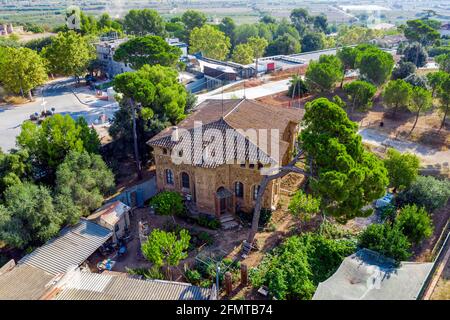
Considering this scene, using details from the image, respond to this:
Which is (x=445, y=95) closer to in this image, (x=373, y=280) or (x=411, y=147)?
(x=411, y=147)

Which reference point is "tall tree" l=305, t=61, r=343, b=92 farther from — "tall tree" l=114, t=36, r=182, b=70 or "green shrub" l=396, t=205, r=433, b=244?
"green shrub" l=396, t=205, r=433, b=244

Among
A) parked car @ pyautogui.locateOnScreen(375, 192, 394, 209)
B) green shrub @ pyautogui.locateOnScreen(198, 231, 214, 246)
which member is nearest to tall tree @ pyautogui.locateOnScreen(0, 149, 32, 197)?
green shrub @ pyautogui.locateOnScreen(198, 231, 214, 246)

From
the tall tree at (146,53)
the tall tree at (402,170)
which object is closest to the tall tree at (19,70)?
the tall tree at (146,53)

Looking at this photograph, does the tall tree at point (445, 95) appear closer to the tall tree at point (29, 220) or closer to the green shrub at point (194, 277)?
the green shrub at point (194, 277)

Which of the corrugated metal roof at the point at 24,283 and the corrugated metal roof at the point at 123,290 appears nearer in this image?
the corrugated metal roof at the point at 123,290

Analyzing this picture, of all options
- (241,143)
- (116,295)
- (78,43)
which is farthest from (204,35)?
(116,295)
